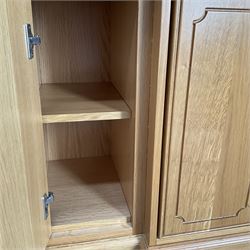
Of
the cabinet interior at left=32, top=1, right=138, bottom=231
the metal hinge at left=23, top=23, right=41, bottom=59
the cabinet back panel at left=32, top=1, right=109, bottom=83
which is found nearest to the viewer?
the metal hinge at left=23, top=23, right=41, bottom=59

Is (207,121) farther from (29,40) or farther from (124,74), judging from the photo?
(29,40)

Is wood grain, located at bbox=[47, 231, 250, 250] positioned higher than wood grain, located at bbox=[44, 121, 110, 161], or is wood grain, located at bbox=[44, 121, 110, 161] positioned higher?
wood grain, located at bbox=[44, 121, 110, 161]

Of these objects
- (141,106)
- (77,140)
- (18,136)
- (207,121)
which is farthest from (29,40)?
(77,140)

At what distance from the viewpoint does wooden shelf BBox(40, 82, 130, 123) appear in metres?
0.75

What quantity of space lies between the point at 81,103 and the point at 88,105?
0.10 feet

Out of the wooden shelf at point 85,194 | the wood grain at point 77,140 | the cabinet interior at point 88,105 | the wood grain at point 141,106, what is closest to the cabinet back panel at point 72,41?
the cabinet interior at point 88,105

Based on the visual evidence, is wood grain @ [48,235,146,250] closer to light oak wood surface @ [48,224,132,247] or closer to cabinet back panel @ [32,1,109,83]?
light oak wood surface @ [48,224,132,247]

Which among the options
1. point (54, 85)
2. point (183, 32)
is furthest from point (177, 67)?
point (54, 85)

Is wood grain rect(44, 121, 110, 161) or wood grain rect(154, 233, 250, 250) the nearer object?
wood grain rect(154, 233, 250, 250)

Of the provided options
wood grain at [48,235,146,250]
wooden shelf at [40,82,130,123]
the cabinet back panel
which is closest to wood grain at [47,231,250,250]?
wood grain at [48,235,146,250]

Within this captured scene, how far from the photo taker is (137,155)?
0.74 meters

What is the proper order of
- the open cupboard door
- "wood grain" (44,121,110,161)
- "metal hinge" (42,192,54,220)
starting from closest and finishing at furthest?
the open cupboard door, "metal hinge" (42,192,54,220), "wood grain" (44,121,110,161)

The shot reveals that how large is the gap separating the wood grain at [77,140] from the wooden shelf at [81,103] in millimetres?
177

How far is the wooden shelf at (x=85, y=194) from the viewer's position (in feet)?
2.69
